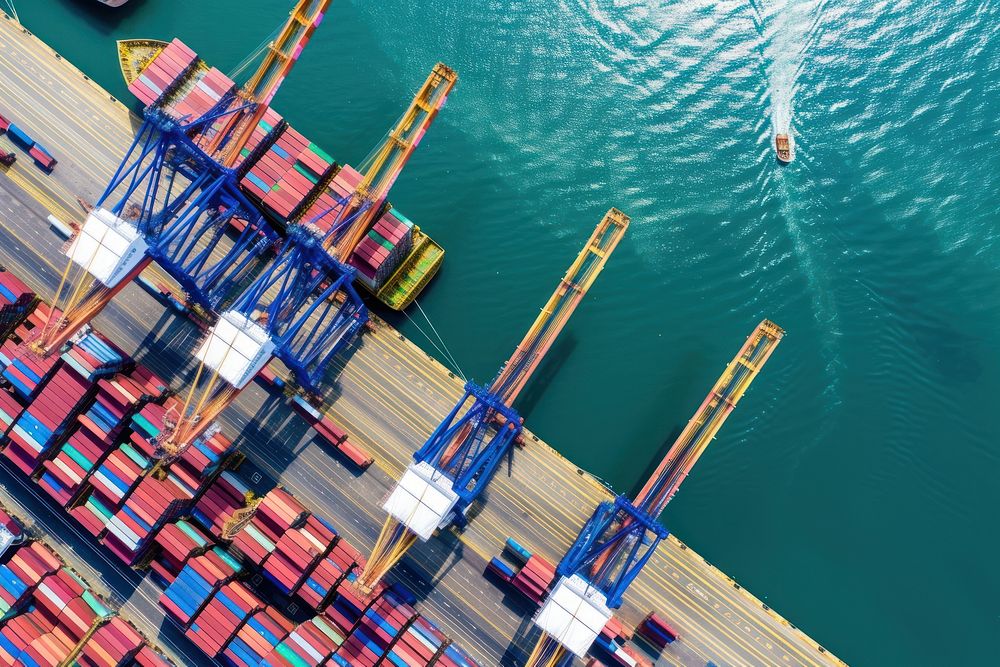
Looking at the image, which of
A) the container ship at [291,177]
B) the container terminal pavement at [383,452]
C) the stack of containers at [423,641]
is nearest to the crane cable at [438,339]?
the container terminal pavement at [383,452]

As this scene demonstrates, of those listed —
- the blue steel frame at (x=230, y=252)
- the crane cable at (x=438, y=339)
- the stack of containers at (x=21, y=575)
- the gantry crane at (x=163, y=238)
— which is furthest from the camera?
the crane cable at (x=438, y=339)

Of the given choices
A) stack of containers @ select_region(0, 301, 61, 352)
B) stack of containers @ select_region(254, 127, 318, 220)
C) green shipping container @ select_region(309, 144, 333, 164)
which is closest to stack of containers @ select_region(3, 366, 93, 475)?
stack of containers @ select_region(0, 301, 61, 352)

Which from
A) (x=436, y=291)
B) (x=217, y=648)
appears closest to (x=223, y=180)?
(x=436, y=291)

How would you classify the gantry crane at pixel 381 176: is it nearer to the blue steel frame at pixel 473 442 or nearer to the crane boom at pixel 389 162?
the crane boom at pixel 389 162

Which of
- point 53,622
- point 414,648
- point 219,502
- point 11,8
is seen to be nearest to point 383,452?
point 219,502

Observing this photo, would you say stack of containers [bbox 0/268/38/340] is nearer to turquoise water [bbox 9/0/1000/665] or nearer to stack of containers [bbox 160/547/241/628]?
turquoise water [bbox 9/0/1000/665]
